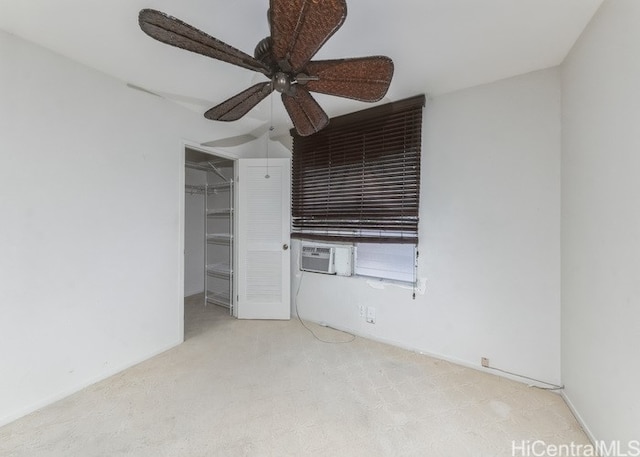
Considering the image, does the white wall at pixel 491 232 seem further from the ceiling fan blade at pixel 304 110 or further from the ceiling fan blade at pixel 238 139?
the ceiling fan blade at pixel 238 139

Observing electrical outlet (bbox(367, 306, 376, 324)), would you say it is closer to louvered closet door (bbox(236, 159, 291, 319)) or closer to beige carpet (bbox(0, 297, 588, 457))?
beige carpet (bbox(0, 297, 588, 457))

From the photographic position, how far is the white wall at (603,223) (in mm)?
1161

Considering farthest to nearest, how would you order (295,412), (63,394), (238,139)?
(238,139) < (63,394) < (295,412)

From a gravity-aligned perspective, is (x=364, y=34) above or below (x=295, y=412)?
above

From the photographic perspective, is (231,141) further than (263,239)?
No

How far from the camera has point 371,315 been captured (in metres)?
2.69

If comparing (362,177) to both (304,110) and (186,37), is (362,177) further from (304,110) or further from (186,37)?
(186,37)

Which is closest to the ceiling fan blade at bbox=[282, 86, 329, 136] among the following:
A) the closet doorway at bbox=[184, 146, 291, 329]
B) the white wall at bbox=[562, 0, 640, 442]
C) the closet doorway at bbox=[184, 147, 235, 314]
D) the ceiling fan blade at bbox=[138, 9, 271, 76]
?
the ceiling fan blade at bbox=[138, 9, 271, 76]

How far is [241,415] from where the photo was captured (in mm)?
1638

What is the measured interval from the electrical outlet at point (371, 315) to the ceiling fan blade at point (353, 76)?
197cm

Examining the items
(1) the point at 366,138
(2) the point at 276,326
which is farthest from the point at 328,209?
(2) the point at 276,326

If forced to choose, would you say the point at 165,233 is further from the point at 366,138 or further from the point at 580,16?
the point at 580,16

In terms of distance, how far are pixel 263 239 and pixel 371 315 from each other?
1.50 metres

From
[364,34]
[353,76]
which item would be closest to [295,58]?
[353,76]
